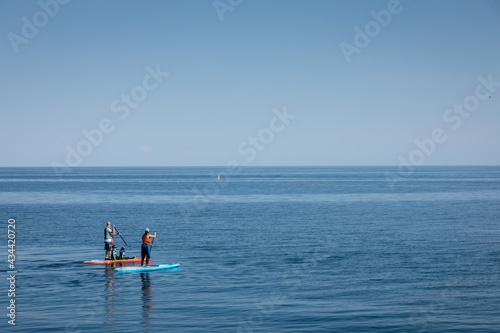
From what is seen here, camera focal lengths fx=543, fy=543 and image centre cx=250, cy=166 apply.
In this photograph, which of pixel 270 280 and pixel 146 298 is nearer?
pixel 146 298

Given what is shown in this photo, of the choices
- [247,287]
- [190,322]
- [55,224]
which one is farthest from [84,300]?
[55,224]

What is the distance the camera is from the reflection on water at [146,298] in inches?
882

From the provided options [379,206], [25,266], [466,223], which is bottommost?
[25,266]

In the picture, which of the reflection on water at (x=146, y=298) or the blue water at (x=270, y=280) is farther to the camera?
the reflection on water at (x=146, y=298)

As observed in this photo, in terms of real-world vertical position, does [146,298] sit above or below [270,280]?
below

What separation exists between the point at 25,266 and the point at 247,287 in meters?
14.6

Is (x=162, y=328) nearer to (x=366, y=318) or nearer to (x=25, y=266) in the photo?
(x=366, y=318)

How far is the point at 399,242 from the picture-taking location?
42.9 metres

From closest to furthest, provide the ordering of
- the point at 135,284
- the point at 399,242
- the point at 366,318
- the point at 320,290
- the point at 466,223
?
the point at 366,318 → the point at 320,290 → the point at 135,284 → the point at 399,242 → the point at 466,223

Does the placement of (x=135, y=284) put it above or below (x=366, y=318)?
above

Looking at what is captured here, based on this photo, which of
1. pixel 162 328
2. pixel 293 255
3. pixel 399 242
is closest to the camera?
pixel 162 328

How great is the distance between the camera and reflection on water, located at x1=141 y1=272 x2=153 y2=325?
22391mm

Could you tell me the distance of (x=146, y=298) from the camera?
84.6 ft

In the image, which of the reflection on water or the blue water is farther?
the reflection on water
